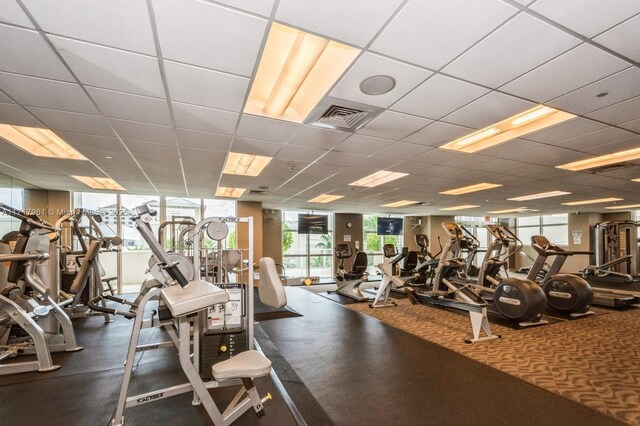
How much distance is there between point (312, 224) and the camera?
11.7 meters

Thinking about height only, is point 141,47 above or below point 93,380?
above

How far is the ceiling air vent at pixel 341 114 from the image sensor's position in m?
2.71

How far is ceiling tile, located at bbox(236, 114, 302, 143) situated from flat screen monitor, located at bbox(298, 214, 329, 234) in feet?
26.1

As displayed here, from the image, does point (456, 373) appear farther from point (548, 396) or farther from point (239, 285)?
point (239, 285)

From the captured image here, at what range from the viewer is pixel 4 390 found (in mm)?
2662

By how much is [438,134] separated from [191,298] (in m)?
3.09

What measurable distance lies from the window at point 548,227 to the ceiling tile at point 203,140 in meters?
15.0

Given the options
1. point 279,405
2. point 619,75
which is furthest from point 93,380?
point 619,75

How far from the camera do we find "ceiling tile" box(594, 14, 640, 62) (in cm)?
172

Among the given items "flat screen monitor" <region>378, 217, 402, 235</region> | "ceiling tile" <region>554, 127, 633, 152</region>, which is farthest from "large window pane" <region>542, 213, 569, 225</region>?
"ceiling tile" <region>554, 127, 633, 152</region>

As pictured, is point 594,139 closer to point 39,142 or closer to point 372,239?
point 39,142

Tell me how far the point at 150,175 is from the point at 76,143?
190 centimetres

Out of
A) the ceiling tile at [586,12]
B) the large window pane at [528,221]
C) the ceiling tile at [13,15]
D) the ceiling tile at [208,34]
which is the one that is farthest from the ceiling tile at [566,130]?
the large window pane at [528,221]

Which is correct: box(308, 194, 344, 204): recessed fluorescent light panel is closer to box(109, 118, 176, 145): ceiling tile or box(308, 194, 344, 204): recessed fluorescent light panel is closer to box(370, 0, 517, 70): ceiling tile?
box(109, 118, 176, 145): ceiling tile
